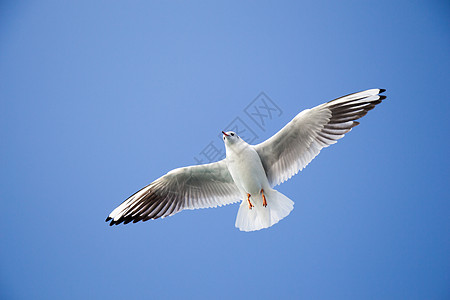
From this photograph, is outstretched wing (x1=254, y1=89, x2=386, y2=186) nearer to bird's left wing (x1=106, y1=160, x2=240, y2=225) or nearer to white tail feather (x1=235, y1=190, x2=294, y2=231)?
white tail feather (x1=235, y1=190, x2=294, y2=231)

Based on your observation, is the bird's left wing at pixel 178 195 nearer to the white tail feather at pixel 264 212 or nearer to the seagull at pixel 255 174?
the seagull at pixel 255 174

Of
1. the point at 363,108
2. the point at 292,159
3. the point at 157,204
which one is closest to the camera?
the point at 363,108

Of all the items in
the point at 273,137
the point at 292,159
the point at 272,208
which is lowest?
the point at 272,208

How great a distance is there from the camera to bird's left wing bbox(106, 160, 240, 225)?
209 inches

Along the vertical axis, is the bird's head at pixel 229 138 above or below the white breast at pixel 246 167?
above

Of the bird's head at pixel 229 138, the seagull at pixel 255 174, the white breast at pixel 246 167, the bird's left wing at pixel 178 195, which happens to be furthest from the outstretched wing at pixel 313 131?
the bird's left wing at pixel 178 195

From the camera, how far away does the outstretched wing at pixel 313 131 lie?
4691 mm

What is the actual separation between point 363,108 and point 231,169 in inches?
66.8

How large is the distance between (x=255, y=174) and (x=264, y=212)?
1.58 ft

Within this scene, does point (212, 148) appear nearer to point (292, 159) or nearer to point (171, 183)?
point (171, 183)

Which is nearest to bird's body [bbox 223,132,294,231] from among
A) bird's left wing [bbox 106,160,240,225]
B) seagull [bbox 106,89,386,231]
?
seagull [bbox 106,89,386,231]

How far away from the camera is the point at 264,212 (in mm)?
4965

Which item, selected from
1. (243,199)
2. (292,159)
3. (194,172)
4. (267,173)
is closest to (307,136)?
(292,159)

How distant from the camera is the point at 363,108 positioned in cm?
469
